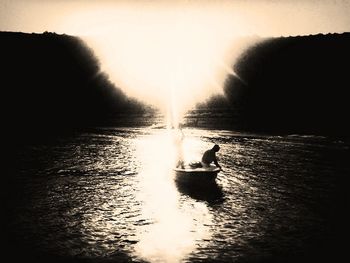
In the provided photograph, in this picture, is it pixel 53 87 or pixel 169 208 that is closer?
pixel 169 208

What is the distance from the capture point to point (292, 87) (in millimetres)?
117750

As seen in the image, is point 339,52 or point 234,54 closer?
point 339,52

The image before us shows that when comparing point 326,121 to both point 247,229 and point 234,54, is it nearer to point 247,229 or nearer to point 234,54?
point 247,229

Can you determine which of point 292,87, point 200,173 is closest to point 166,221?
point 200,173

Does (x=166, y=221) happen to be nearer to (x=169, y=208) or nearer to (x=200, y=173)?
(x=169, y=208)

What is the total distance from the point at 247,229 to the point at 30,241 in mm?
8971

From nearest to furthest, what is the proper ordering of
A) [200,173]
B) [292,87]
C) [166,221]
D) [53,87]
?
[166,221] < [200,173] < [292,87] < [53,87]

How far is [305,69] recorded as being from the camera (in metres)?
130

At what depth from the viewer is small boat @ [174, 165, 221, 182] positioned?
2183cm

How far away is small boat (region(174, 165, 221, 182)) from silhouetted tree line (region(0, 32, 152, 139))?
144ft

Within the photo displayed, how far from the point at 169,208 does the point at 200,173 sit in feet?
10.9

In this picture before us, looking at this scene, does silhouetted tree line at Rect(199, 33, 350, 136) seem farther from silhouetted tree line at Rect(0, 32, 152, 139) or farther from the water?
silhouetted tree line at Rect(0, 32, 152, 139)

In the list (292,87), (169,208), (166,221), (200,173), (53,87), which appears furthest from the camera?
(53,87)

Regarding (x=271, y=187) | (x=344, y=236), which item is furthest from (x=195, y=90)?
(x=344, y=236)
